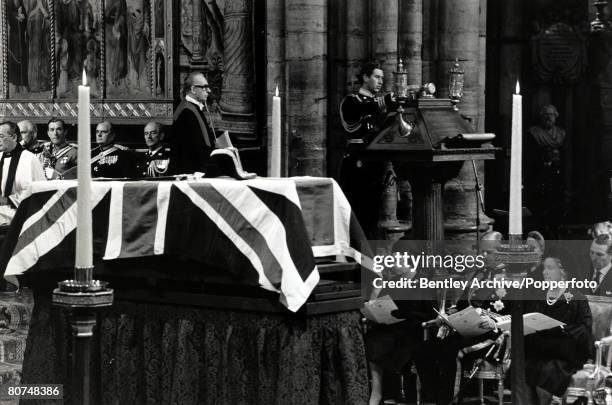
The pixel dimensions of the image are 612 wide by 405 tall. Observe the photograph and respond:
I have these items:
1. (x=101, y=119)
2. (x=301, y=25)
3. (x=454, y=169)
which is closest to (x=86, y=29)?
(x=101, y=119)

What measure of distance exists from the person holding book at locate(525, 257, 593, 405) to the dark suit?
200 centimetres

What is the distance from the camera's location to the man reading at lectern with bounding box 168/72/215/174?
7.34 meters

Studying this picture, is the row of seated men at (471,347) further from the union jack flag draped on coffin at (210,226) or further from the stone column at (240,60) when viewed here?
the stone column at (240,60)

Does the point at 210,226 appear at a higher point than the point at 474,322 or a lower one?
higher

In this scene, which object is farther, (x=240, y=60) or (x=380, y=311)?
(x=240, y=60)

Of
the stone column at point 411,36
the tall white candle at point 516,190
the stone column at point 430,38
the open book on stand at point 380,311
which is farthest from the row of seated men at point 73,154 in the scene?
the tall white candle at point 516,190

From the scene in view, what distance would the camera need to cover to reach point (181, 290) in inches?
242

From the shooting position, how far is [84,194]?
4395 mm

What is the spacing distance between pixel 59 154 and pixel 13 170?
2174mm

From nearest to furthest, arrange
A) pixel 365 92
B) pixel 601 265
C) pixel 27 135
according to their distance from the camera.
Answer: pixel 601 265 < pixel 365 92 < pixel 27 135

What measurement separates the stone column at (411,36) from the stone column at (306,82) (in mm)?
656

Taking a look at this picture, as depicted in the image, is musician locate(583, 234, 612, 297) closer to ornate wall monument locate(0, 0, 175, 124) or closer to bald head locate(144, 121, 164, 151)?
bald head locate(144, 121, 164, 151)

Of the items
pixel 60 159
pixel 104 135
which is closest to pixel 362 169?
pixel 104 135

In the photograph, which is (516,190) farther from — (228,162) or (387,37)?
(387,37)
